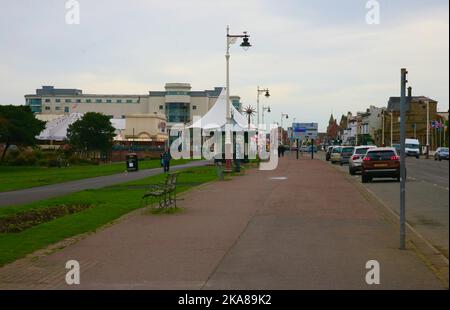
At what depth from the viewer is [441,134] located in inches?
4781

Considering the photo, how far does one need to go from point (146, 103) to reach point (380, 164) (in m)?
123

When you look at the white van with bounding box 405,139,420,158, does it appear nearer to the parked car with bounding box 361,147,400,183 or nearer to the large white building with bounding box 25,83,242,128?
the parked car with bounding box 361,147,400,183

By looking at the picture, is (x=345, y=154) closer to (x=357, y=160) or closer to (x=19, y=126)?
(x=357, y=160)

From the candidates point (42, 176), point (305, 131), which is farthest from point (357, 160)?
point (305, 131)

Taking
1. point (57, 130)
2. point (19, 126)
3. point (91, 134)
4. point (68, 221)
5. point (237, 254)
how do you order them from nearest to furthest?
1. point (237, 254)
2. point (68, 221)
3. point (19, 126)
4. point (91, 134)
5. point (57, 130)

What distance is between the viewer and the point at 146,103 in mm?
151125

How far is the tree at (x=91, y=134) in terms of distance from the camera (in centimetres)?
7525

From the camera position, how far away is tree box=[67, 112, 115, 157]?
75.2 m

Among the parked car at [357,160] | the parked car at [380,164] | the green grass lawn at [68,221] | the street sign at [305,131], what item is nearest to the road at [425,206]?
the parked car at [380,164]

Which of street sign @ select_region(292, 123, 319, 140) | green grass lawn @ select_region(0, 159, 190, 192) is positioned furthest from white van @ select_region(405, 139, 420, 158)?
green grass lawn @ select_region(0, 159, 190, 192)

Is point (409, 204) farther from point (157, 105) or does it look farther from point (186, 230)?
point (157, 105)

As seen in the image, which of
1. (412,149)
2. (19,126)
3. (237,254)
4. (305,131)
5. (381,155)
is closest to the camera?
(237,254)

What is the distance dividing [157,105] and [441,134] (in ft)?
196

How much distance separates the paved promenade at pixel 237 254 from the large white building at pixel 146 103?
12658 cm
